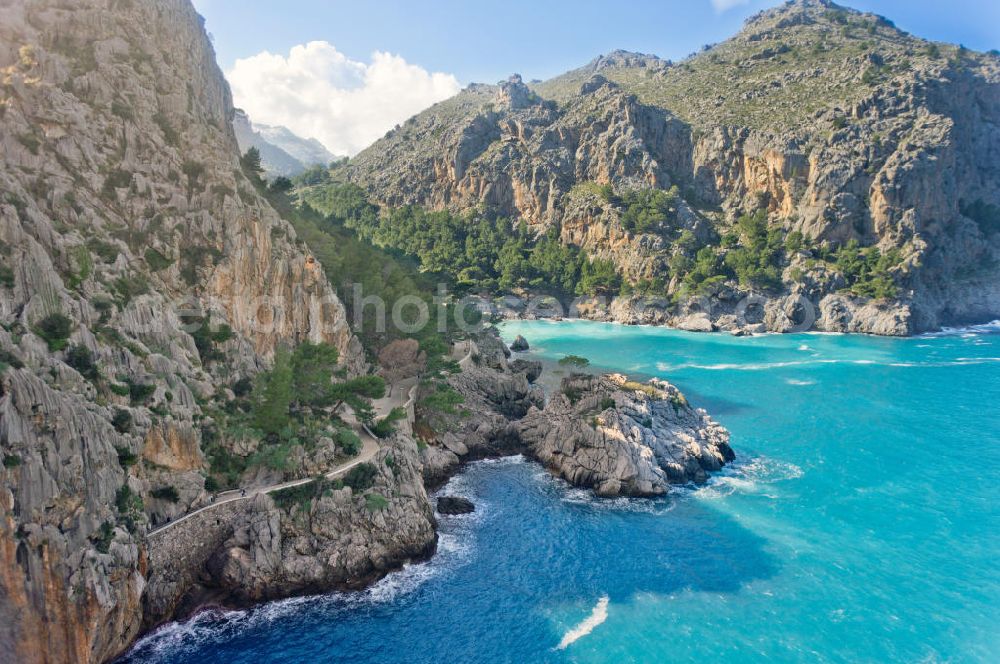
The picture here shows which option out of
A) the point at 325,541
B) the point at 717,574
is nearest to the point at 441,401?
the point at 325,541

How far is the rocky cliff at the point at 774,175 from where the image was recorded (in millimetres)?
123812

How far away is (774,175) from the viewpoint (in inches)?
5591

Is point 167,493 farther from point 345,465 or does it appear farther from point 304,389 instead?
point 304,389

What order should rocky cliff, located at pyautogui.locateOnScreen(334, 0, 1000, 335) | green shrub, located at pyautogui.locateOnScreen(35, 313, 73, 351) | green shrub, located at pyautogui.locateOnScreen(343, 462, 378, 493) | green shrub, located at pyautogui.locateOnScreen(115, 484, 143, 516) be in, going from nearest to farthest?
green shrub, located at pyautogui.locateOnScreen(115, 484, 143, 516) < green shrub, located at pyautogui.locateOnScreen(35, 313, 73, 351) < green shrub, located at pyautogui.locateOnScreen(343, 462, 378, 493) < rocky cliff, located at pyautogui.locateOnScreen(334, 0, 1000, 335)

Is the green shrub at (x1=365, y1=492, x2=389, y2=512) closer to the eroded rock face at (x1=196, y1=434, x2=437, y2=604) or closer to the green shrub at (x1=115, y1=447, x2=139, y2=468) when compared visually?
the eroded rock face at (x1=196, y1=434, x2=437, y2=604)

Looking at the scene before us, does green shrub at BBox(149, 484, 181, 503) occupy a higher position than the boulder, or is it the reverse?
the boulder

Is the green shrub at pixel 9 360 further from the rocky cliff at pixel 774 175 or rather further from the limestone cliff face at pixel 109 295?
the rocky cliff at pixel 774 175

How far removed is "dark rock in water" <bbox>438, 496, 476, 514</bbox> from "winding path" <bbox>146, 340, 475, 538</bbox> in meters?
6.39

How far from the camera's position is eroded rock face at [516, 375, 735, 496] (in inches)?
1881

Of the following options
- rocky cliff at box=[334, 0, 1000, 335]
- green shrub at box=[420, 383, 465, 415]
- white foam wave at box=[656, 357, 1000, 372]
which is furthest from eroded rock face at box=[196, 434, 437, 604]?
rocky cliff at box=[334, 0, 1000, 335]

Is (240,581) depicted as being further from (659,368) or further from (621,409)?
(659,368)

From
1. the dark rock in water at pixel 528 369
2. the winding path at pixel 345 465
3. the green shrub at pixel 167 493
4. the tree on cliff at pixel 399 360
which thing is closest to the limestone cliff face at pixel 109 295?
the green shrub at pixel 167 493

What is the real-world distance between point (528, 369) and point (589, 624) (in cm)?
4645

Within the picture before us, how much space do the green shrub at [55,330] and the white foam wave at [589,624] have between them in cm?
2924
